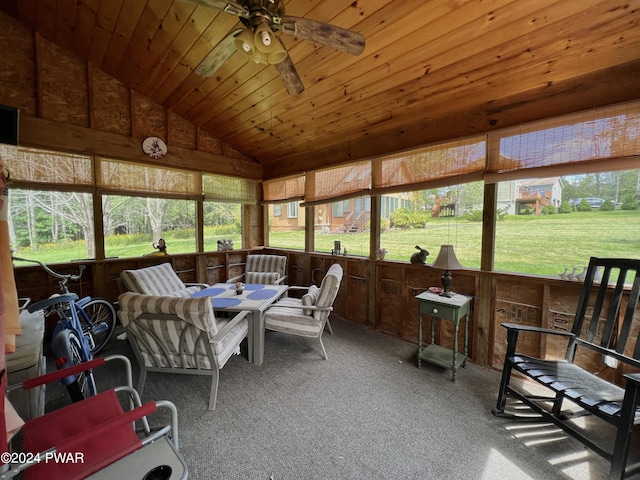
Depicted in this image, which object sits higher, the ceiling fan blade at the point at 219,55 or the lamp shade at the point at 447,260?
the ceiling fan blade at the point at 219,55

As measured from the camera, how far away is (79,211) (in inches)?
140

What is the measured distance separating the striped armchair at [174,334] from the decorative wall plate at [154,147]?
2.89 metres

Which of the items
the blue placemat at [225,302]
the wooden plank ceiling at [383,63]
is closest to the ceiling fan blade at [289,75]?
the wooden plank ceiling at [383,63]

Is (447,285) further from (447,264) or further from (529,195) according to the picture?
(529,195)

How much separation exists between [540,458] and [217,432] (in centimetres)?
216

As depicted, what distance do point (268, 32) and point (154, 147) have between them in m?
3.36

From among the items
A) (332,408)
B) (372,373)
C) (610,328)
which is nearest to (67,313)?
(332,408)

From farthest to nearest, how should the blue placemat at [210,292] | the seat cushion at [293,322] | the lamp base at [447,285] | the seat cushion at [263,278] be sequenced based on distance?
the seat cushion at [263,278], the blue placemat at [210,292], the seat cushion at [293,322], the lamp base at [447,285]

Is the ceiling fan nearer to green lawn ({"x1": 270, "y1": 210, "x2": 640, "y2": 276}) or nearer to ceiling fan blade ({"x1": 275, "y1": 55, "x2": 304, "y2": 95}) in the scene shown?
ceiling fan blade ({"x1": 275, "y1": 55, "x2": 304, "y2": 95})

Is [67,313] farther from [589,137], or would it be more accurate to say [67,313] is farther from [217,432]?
[589,137]

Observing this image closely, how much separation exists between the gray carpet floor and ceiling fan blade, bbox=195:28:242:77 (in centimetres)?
268

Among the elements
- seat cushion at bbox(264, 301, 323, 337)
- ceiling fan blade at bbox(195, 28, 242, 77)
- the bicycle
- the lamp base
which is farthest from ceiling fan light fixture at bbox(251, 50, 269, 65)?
the lamp base

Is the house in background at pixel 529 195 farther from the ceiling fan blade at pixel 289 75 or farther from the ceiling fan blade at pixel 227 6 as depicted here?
the ceiling fan blade at pixel 227 6

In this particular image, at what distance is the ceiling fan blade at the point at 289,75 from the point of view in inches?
77.7
